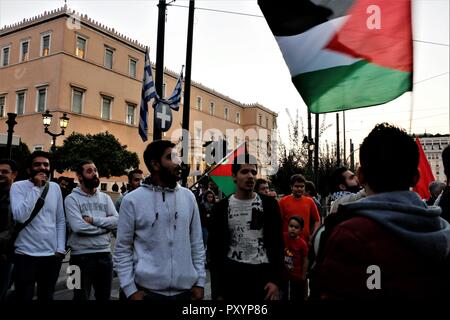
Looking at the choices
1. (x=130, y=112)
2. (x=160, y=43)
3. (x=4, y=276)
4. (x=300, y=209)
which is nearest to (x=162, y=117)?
(x=160, y=43)

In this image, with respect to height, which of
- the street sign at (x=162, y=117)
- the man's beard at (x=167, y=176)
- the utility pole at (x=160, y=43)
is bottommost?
the man's beard at (x=167, y=176)

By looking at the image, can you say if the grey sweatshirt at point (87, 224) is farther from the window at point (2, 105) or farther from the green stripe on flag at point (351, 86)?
the window at point (2, 105)

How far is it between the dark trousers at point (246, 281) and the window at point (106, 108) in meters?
34.5

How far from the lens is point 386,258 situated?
1.33 m

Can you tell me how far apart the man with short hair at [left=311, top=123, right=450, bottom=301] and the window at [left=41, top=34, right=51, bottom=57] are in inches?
A: 1415

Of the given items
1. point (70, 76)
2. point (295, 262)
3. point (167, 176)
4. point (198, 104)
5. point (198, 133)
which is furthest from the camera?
point (198, 133)

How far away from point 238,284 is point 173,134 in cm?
4121

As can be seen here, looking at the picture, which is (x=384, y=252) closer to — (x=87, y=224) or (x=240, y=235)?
(x=240, y=235)

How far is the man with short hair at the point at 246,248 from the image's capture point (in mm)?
3180

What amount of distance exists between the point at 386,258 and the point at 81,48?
36.4 meters

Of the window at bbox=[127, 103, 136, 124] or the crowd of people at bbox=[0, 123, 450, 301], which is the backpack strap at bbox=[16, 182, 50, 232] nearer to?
the crowd of people at bbox=[0, 123, 450, 301]

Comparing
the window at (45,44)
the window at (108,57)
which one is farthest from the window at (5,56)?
the window at (108,57)

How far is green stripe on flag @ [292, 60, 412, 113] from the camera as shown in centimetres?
221

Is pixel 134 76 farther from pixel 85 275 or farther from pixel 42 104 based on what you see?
pixel 85 275
